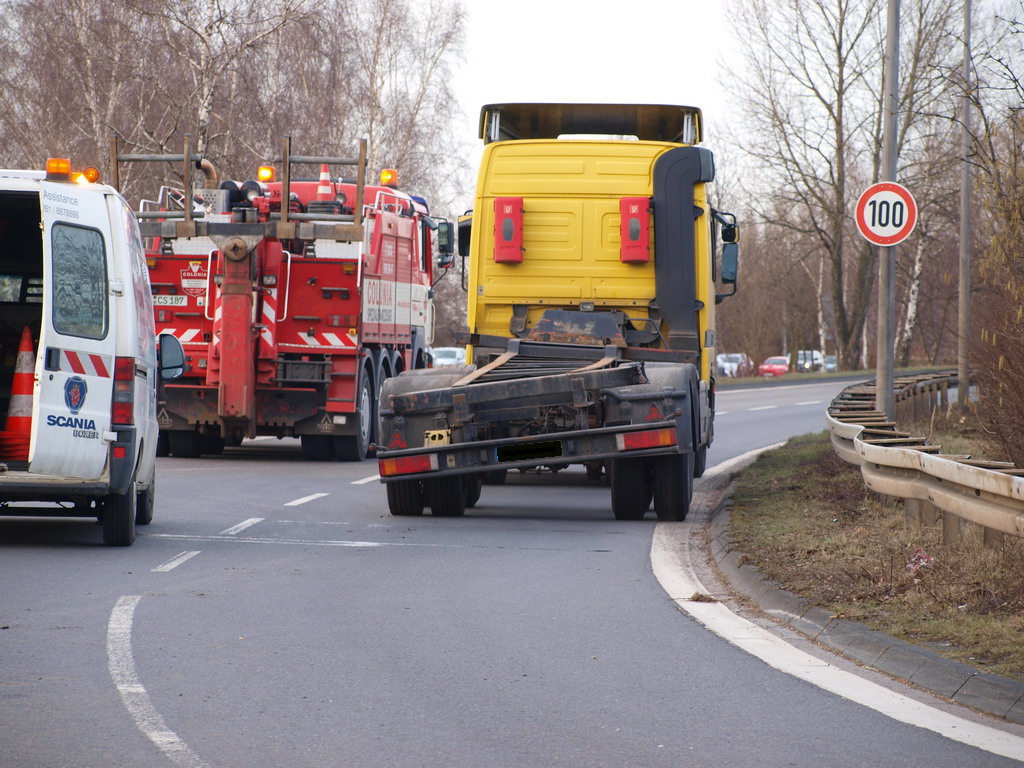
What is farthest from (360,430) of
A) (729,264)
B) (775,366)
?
(775,366)

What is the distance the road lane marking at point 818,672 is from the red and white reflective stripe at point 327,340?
8682 mm

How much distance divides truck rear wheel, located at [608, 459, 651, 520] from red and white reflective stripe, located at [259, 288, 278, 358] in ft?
21.5

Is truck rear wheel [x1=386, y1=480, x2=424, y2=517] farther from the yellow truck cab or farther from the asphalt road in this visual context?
the asphalt road

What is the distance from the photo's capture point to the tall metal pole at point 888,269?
14594mm

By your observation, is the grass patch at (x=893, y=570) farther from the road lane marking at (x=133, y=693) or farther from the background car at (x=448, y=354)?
the background car at (x=448, y=354)

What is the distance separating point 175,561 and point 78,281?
190 centimetres

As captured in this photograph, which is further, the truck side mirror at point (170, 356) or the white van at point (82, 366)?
the truck side mirror at point (170, 356)

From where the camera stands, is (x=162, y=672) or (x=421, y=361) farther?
(x=421, y=361)

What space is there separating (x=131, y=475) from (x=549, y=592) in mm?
3038

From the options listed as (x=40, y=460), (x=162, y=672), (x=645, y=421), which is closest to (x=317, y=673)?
(x=162, y=672)

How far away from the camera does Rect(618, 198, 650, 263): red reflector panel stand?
47.0 feet

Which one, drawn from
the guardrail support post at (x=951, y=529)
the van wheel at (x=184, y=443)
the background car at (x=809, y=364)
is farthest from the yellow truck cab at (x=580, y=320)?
the background car at (x=809, y=364)

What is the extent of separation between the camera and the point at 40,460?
30.7 feet

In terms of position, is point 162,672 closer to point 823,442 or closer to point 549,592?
point 549,592
